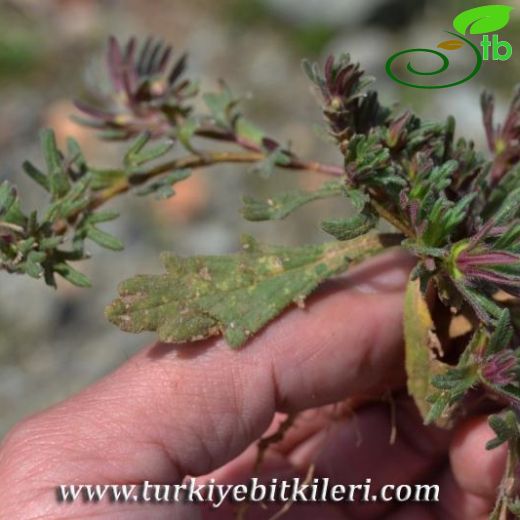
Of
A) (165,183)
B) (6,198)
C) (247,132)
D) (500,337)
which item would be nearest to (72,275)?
(6,198)

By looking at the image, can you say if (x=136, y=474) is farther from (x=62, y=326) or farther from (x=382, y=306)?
(x=62, y=326)

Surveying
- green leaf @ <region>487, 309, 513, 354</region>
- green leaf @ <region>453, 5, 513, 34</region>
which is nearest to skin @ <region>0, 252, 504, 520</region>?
green leaf @ <region>487, 309, 513, 354</region>

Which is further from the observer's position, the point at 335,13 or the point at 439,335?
the point at 335,13

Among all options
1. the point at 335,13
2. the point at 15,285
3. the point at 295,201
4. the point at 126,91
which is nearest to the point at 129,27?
the point at 335,13

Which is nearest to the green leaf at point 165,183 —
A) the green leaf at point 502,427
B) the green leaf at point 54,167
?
the green leaf at point 54,167

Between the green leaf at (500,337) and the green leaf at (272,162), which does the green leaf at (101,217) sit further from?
the green leaf at (500,337)
